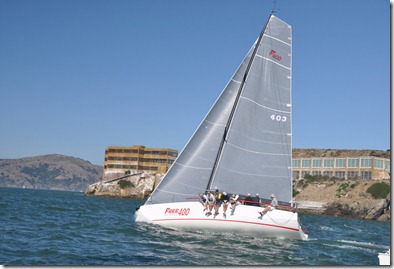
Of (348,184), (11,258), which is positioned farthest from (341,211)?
(11,258)

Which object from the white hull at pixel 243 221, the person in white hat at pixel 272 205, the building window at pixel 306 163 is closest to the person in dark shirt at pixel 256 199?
the white hull at pixel 243 221

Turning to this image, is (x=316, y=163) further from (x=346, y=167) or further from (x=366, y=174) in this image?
(x=366, y=174)

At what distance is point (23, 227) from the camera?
23.9m

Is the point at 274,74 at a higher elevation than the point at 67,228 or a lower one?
higher

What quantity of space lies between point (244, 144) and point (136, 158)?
117 meters

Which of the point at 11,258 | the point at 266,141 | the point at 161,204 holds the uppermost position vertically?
the point at 266,141

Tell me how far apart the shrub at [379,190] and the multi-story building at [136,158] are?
56729 mm

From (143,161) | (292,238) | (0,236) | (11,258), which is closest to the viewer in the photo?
(11,258)

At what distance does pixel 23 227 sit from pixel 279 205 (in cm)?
1323

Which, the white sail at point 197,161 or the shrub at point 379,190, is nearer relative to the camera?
the white sail at point 197,161

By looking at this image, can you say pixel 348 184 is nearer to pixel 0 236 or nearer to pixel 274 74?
pixel 274 74

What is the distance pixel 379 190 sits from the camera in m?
105

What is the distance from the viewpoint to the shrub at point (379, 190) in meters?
103

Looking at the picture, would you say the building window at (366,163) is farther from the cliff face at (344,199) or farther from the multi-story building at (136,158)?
the multi-story building at (136,158)
